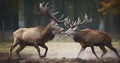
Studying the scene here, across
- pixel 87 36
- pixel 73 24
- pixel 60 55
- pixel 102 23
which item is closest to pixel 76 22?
pixel 73 24

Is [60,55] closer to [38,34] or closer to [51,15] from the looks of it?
[38,34]

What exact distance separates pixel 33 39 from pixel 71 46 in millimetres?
471

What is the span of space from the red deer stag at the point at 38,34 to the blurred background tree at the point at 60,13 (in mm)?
77

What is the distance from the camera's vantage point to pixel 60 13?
25.8 meters

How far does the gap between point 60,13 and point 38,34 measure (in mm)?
372

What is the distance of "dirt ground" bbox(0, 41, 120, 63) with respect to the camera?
25.8m

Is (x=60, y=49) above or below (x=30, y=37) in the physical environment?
below

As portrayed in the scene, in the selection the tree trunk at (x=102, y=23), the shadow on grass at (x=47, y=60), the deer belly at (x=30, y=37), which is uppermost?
the tree trunk at (x=102, y=23)

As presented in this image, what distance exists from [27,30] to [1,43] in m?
0.35

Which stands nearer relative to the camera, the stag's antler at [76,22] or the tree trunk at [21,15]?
the stag's antler at [76,22]

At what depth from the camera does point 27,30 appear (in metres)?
25.9

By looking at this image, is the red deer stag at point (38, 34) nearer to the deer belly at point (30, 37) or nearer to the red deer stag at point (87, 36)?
the deer belly at point (30, 37)

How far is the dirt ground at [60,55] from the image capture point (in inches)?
1015

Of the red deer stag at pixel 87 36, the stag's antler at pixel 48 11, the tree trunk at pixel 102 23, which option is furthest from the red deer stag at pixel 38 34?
the tree trunk at pixel 102 23
